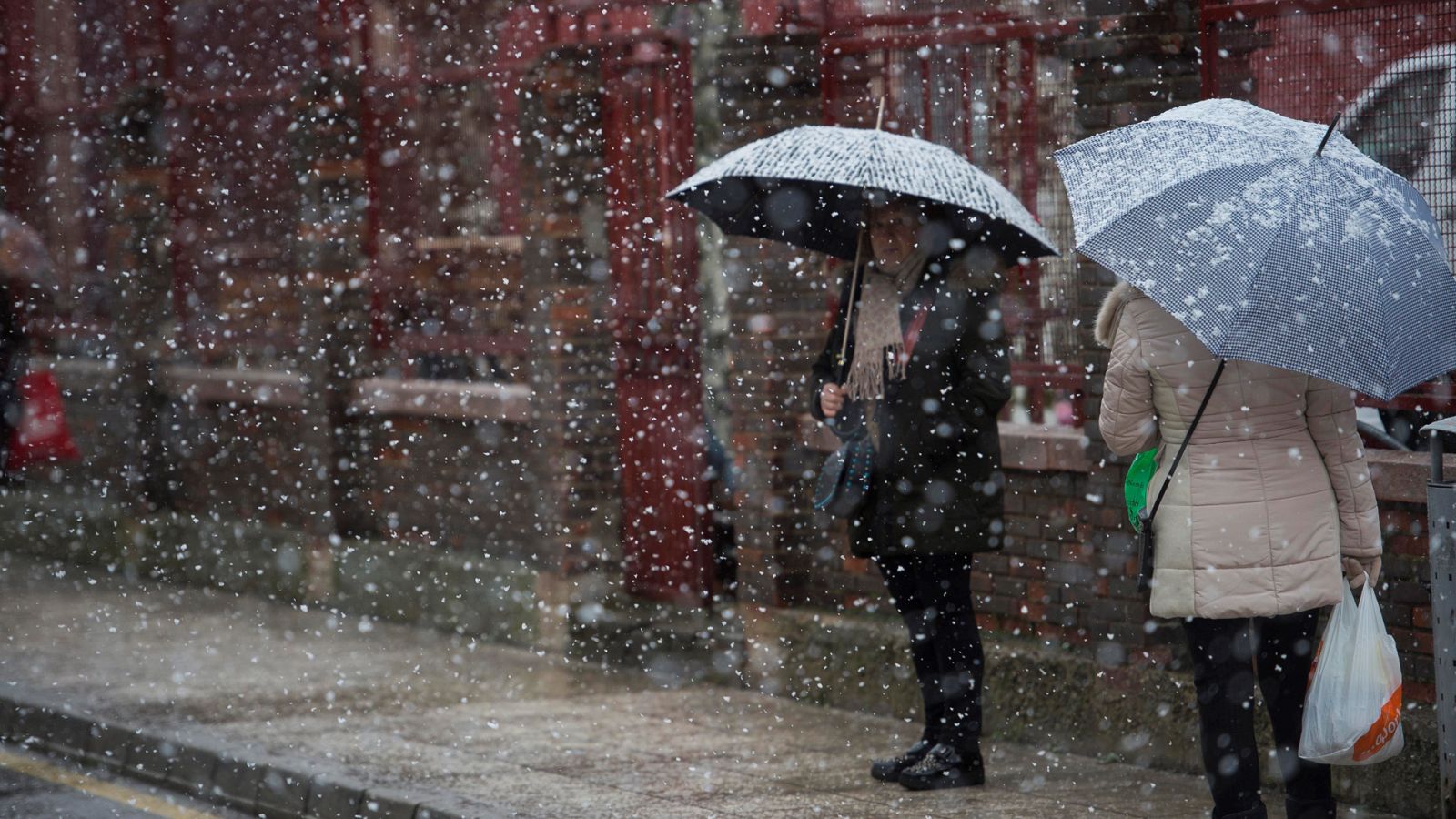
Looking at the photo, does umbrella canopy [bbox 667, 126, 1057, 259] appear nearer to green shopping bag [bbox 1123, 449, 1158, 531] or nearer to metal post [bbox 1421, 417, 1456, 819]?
green shopping bag [bbox 1123, 449, 1158, 531]

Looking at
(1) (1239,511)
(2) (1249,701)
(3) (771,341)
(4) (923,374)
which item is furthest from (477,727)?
(1) (1239,511)

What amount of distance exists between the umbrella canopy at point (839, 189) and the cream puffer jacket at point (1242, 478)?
1.19 meters

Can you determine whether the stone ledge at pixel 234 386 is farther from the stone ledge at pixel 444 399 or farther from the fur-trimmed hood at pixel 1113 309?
the fur-trimmed hood at pixel 1113 309

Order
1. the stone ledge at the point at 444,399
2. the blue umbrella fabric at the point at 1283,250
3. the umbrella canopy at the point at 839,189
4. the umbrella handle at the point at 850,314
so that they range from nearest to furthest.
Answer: the blue umbrella fabric at the point at 1283,250, the umbrella canopy at the point at 839,189, the umbrella handle at the point at 850,314, the stone ledge at the point at 444,399

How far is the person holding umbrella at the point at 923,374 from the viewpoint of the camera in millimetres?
6539

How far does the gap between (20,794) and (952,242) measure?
4167 mm

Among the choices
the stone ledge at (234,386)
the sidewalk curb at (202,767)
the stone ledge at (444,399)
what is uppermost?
the stone ledge at (234,386)

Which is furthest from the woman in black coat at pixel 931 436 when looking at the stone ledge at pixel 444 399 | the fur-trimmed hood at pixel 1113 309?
the stone ledge at pixel 444 399

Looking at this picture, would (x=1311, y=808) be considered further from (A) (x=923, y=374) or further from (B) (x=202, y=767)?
(B) (x=202, y=767)

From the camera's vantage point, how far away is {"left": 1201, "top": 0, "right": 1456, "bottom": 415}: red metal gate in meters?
6.37

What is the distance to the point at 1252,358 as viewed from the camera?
4715mm

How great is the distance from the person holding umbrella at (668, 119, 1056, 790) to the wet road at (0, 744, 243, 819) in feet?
8.81

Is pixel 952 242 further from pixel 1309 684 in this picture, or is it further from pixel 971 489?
pixel 1309 684

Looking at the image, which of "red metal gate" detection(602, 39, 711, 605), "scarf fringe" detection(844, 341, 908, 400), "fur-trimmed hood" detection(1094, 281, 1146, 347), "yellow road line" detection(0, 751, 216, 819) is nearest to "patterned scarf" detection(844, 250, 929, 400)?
"scarf fringe" detection(844, 341, 908, 400)
